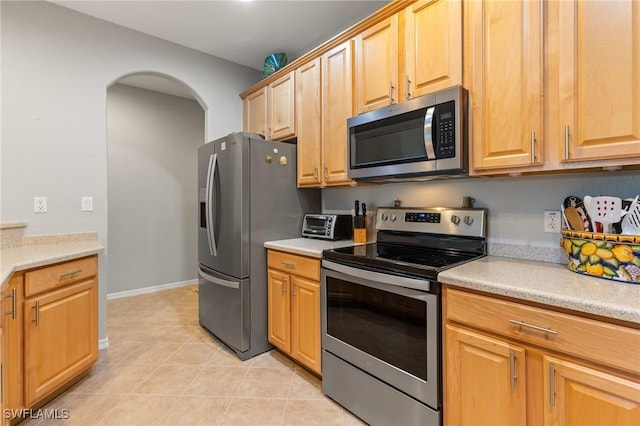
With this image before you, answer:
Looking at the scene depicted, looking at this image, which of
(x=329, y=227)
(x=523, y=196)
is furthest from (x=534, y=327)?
(x=329, y=227)

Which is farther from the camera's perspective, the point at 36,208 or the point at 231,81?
the point at 231,81

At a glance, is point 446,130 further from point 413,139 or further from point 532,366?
point 532,366

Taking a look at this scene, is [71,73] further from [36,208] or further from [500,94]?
[500,94]

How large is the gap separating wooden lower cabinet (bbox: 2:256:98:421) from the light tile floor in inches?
7.9

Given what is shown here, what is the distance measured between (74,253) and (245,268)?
41.3 inches

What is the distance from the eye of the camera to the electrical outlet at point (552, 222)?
1.53 meters

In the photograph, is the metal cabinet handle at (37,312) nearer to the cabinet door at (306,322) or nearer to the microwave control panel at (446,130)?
the cabinet door at (306,322)

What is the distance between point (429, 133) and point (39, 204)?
9.00ft

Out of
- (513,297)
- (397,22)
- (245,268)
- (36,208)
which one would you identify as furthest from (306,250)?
(36,208)

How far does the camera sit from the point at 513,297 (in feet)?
3.73

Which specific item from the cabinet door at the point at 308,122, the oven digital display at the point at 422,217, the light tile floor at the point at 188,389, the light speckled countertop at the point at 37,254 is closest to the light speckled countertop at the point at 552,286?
A: the oven digital display at the point at 422,217

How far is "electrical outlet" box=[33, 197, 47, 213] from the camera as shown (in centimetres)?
227

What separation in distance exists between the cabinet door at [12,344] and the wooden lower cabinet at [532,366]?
2029 millimetres

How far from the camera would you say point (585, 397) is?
99 centimetres
